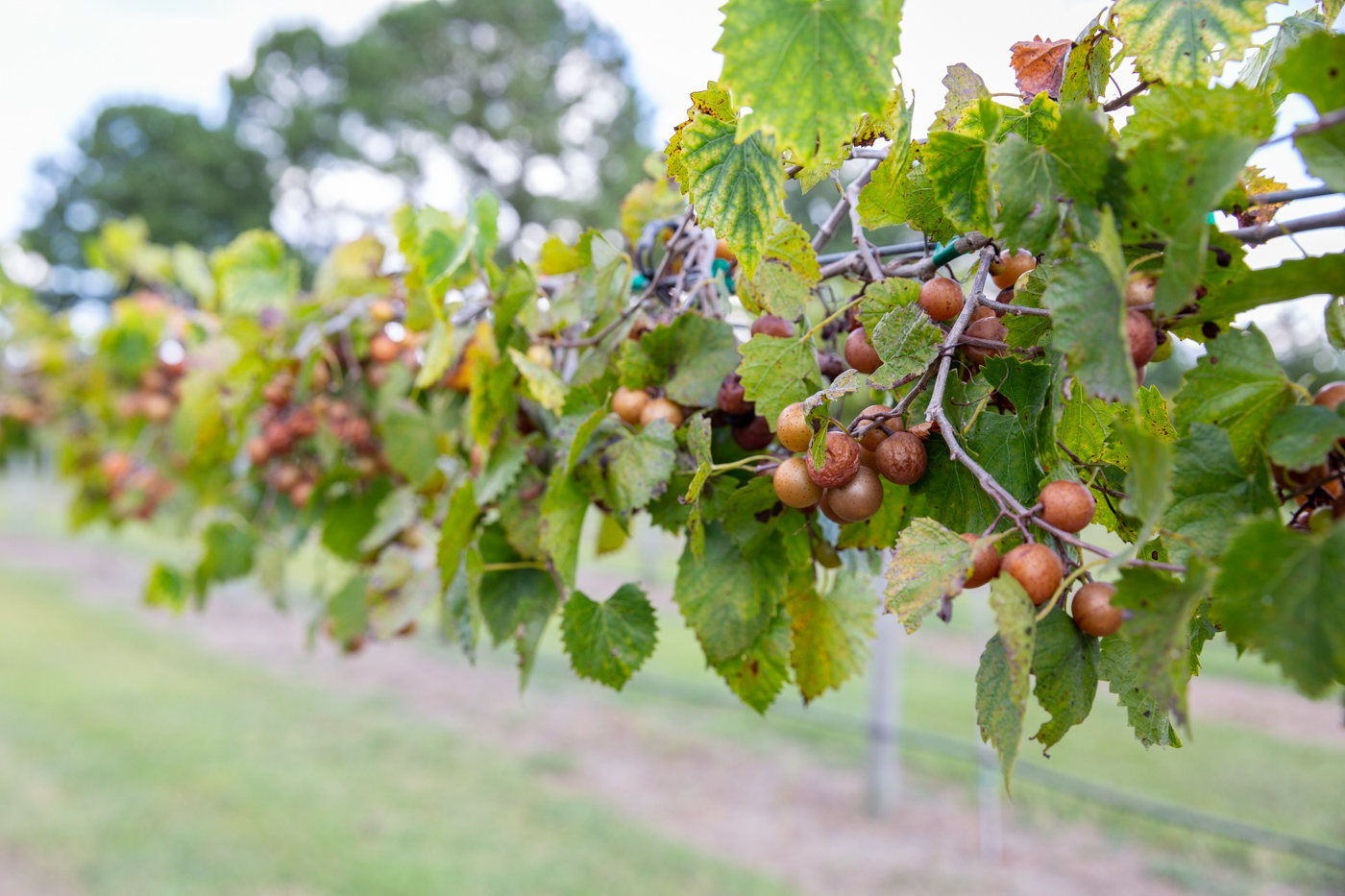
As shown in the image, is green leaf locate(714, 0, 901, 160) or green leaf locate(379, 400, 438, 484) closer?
green leaf locate(714, 0, 901, 160)

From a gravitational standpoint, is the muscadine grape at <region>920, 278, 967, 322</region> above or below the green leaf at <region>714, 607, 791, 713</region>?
above

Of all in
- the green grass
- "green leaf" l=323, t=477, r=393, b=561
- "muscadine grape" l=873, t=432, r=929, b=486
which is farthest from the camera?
the green grass

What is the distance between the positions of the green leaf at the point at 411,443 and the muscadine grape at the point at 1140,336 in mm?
663

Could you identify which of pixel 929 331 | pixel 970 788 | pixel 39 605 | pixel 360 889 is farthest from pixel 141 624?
pixel 929 331

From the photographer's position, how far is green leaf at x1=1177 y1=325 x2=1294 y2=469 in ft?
0.87

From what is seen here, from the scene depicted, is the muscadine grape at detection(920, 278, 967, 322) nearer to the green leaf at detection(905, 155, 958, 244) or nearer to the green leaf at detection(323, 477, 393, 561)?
the green leaf at detection(905, 155, 958, 244)

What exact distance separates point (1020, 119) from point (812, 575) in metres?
0.26

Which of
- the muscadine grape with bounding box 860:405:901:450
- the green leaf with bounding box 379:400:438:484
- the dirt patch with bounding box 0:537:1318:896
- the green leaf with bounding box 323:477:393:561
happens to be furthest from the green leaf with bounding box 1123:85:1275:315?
the dirt patch with bounding box 0:537:1318:896

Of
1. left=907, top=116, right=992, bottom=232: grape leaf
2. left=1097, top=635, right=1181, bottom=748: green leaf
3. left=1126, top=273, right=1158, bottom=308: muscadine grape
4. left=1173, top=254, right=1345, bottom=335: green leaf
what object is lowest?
left=1097, top=635, right=1181, bottom=748: green leaf

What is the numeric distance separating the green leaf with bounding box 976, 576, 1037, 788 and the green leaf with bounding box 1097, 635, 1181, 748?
51 mm

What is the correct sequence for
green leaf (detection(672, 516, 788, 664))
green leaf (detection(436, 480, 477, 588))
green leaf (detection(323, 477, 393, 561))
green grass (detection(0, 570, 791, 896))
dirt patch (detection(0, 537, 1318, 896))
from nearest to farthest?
green leaf (detection(672, 516, 788, 664))
green leaf (detection(436, 480, 477, 588))
green leaf (detection(323, 477, 393, 561))
green grass (detection(0, 570, 791, 896))
dirt patch (detection(0, 537, 1318, 896))

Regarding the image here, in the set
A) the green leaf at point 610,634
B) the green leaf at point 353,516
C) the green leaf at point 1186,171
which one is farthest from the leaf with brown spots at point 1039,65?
the green leaf at point 353,516

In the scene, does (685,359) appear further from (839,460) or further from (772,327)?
(839,460)

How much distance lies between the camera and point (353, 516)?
0.95m
